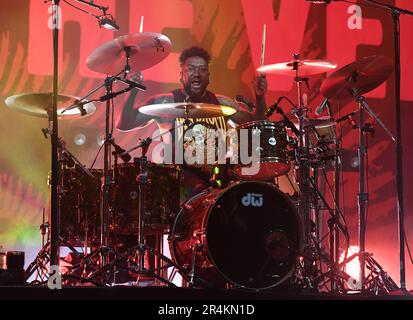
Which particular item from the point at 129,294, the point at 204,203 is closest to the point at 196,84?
the point at 204,203

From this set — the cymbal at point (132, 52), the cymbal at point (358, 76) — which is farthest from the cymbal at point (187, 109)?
the cymbal at point (358, 76)

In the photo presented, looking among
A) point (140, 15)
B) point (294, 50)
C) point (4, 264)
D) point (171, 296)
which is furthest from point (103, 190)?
point (294, 50)

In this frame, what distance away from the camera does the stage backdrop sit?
18.4 ft

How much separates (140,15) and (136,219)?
227cm

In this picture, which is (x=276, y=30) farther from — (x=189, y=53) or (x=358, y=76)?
(x=358, y=76)

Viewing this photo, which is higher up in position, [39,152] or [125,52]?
[125,52]

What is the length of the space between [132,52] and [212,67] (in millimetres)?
1634

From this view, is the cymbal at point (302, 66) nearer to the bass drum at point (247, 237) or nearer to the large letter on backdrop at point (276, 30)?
the large letter on backdrop at point (276, 30)

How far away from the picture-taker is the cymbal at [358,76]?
14.7 feet

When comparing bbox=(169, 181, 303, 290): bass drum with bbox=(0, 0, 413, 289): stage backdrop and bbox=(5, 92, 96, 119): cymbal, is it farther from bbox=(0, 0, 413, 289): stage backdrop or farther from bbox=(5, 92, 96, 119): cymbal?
bbox=(0, 0, 413, 289): stage backdrop

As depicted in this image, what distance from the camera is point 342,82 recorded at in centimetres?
462

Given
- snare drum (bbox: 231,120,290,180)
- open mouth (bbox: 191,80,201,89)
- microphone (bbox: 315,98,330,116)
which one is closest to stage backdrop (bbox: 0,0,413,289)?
open mouth (bbox: 191,80,201,89)

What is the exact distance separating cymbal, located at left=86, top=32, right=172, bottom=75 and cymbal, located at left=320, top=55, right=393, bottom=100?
4.09 feet
